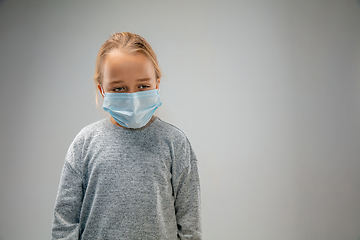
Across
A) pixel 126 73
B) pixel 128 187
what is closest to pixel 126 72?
pixel 126 73

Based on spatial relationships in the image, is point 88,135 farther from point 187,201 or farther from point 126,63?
point 187,201

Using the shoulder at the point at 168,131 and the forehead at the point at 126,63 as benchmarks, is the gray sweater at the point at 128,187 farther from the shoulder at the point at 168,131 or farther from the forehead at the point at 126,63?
the forehead at the point at 126,63

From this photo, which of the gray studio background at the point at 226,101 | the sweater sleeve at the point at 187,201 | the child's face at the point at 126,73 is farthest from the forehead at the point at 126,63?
the gray studio background at the point at 226,101

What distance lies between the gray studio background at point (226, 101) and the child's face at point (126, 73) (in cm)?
62

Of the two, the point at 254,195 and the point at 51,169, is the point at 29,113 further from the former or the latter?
the point at 254,195

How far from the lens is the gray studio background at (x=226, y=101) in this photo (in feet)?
4.99

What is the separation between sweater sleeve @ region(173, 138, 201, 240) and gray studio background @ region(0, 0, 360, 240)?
25.3 inches

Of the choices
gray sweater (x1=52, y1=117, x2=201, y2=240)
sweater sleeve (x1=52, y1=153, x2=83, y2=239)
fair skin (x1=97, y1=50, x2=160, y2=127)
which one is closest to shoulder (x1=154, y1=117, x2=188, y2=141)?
gray sweater (x1=52, y1=117, x2=201, y2=240)

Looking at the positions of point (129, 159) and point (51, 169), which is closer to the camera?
point (129, 159)

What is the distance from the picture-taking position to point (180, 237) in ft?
2.80

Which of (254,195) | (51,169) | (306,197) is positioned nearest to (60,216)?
(51,169)

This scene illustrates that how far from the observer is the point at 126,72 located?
32.6 inches

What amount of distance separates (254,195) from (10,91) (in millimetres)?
1356

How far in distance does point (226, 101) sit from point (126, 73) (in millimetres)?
853
